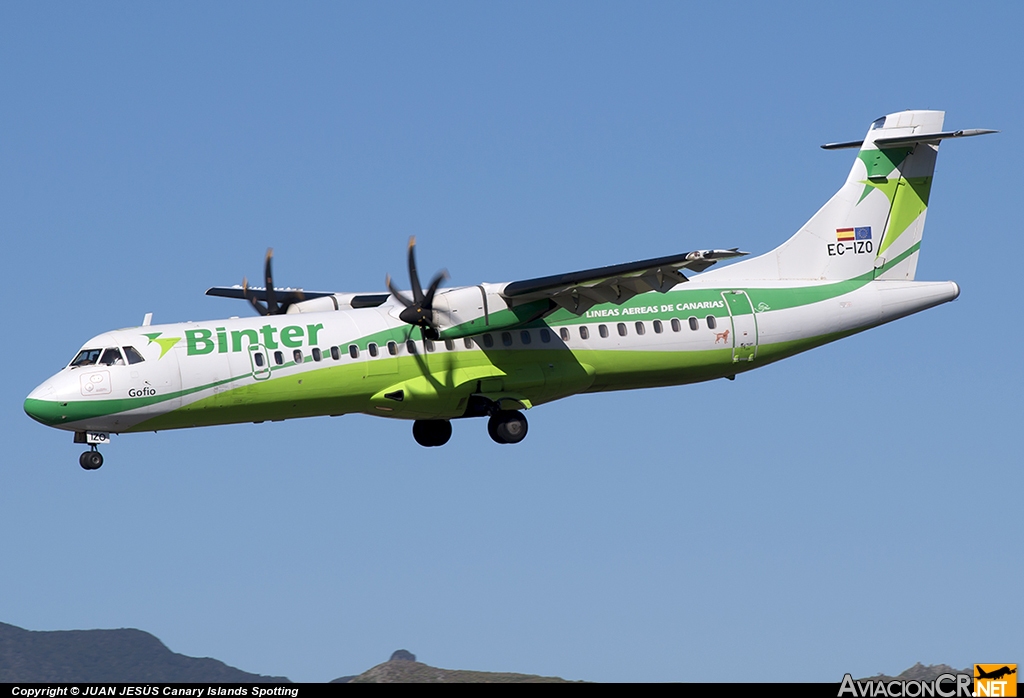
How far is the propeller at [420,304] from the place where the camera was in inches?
1153

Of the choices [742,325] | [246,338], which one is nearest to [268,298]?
[246,338]

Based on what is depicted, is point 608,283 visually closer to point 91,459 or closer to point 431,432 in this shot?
point 431,432

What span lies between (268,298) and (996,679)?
19.9 meters

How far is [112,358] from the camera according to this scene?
27938 mm

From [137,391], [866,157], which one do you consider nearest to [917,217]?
[866,157]

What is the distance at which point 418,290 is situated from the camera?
29641 millimetres

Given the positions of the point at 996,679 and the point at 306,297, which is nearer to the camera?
the point at 996,679

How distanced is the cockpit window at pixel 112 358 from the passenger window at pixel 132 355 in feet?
0.45

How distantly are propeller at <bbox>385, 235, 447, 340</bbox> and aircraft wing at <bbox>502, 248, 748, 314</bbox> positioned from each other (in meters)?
1.62

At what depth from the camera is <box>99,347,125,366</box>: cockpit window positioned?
27.9 meters

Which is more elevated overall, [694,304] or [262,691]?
[694,304]

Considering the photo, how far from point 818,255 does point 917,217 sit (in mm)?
3203

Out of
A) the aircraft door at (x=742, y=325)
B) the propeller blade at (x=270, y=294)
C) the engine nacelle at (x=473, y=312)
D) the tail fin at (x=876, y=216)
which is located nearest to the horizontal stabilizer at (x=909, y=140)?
the tail fin at (x=876, y=216)

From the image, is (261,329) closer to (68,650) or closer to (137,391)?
(137,391)
